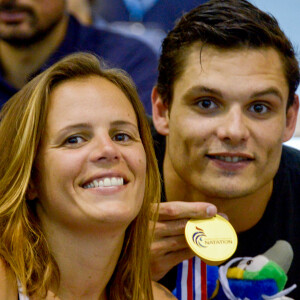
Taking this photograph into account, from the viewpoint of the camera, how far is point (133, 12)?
7.91 feet

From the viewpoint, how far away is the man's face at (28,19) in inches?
90.4

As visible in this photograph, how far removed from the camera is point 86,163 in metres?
1.37

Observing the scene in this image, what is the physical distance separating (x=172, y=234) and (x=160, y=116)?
18.5 inches

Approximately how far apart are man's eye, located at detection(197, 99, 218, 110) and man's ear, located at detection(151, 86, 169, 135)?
180 mm

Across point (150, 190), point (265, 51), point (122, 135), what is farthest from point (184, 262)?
point (265, 51)

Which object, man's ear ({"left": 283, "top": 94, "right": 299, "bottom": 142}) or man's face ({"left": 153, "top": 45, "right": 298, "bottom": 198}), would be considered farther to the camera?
man's ear ({"left": 283, "top": 94, "right": 299, "bottom": 142})

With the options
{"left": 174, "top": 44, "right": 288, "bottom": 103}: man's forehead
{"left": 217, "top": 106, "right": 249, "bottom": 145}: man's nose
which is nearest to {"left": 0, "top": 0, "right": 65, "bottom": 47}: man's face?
{"left": 174, "top": 44, "right": 288, "bottom": 103}: man's forehead

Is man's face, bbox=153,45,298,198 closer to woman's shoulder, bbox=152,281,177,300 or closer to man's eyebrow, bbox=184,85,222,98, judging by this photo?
man's eyebrow, bbox=184,85,222,98

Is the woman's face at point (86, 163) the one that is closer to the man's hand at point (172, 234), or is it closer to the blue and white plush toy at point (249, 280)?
the man's hand at point (172, 234)

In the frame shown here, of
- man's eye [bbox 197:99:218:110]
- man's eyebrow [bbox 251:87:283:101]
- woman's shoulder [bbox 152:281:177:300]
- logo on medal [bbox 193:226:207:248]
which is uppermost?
man's eyebrow [bbox 251:87:283:101]

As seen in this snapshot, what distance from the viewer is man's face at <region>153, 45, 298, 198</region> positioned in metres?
1.80

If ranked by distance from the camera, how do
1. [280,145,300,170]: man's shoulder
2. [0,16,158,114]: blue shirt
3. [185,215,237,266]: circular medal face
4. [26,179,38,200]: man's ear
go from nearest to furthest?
[26,179,38,200]: man's ear, [185,215,237,266]: circular medal face, [280,145,300,170]: man's shoulder, [0,16,158,114]: blue shirt

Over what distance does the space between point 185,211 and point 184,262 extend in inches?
9.5

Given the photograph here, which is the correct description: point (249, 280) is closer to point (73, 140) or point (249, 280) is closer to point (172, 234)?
point (172, 234)
